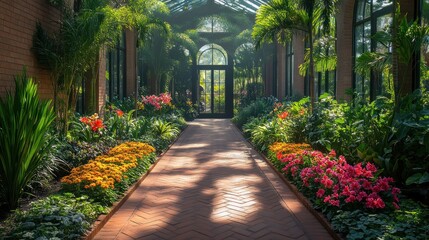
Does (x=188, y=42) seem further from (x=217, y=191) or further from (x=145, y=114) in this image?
(x=217, y=191)

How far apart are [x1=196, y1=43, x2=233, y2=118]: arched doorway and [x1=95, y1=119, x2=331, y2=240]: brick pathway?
54.2ft

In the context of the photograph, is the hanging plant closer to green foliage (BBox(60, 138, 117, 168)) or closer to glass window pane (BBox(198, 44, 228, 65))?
green foliage (BBox(60, 138, 117, 168))

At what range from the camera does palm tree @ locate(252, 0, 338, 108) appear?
9.09 meters

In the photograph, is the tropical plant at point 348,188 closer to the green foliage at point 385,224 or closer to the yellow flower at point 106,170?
the green foliage at point 385,224

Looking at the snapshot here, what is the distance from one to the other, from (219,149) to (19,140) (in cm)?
639

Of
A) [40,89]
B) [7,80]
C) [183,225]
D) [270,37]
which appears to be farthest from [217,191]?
[270,37]

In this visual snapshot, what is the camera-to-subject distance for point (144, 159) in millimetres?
6965

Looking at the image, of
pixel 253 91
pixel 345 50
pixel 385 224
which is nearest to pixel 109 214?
pixel 385 224

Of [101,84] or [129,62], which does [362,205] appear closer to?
[101,84]

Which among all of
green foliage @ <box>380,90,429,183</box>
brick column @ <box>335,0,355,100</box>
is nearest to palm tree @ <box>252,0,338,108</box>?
brick column @ <box>335,0,355,100</box>

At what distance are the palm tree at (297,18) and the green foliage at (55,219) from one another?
19.7ft

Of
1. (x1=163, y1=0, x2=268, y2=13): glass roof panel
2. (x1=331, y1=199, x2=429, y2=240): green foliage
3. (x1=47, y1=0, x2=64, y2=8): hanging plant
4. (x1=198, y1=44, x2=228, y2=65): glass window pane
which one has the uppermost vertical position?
(x1=163, y1=0, x2=268, y2=13): glass roof panel

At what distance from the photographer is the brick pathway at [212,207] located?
394cm

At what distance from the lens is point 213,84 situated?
24.2 meters
